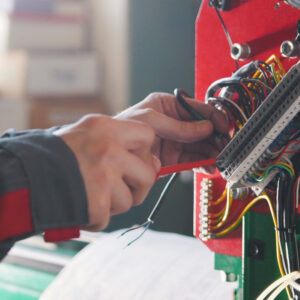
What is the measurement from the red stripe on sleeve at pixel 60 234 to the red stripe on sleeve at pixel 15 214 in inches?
0.9

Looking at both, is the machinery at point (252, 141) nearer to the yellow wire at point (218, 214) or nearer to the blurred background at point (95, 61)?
the yellow wire at point (218, 214)

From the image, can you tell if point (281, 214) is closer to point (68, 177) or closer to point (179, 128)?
point (179, 128)

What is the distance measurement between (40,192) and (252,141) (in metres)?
0.29

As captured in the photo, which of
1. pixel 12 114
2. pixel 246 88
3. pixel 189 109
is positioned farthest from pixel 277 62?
pixel 12 114

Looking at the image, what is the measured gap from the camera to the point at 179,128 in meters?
0.74

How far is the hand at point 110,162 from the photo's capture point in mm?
579

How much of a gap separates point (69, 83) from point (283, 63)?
6.43 ft

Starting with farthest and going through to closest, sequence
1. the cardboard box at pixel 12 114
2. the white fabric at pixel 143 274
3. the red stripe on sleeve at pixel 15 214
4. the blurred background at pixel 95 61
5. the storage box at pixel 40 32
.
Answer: the storage box at pixel 40 32 → the cardboard box at pixel 12 114 → the blurred background at pixel 95 61 → the white fabric at pixel 143 274 → the red stripe on sleeve at pixel 15 214

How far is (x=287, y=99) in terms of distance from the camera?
2.05ft

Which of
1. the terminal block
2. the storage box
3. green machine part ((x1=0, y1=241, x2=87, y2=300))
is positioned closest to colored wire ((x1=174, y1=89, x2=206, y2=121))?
the terminal block

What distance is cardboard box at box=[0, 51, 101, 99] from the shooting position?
249 cm

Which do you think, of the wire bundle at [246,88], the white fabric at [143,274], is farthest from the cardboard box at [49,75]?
the wire bundle at [246,88]

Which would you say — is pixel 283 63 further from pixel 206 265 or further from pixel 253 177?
pixel 206 265

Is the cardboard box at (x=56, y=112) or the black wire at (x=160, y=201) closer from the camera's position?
the black wire at (x=160, y=201)
